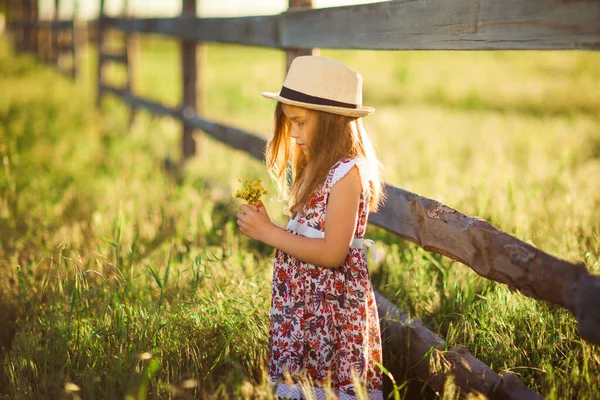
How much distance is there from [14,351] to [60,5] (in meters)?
15.8

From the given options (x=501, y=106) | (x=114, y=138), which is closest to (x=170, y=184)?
(x=114, y=138)

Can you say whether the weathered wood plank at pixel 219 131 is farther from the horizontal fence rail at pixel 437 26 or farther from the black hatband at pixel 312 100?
the black hatband at pixel 312 100

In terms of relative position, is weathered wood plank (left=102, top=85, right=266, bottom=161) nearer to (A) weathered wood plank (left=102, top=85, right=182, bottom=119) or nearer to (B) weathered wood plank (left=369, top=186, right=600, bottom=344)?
(A) weathered wood plank (left=102, top=85, right=182, bottom=119)

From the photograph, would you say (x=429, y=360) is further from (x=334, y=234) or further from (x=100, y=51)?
(x=100, y=51)

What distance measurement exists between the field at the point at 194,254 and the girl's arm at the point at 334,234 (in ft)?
0.72

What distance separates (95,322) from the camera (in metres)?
2.45

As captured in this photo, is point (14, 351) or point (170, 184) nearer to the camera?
point (14, 351)

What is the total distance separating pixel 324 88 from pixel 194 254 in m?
1.48

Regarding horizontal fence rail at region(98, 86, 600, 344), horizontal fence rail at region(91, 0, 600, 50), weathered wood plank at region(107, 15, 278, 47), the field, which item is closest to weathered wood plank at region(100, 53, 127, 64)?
the field

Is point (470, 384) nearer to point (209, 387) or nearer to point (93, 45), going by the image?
point (209, 387)

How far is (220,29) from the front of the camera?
185 inches

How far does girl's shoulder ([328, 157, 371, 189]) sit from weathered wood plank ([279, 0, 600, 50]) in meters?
0.62

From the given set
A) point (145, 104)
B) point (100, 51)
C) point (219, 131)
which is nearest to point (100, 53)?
point (100, 51)

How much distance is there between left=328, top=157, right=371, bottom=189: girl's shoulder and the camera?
2.04 m
